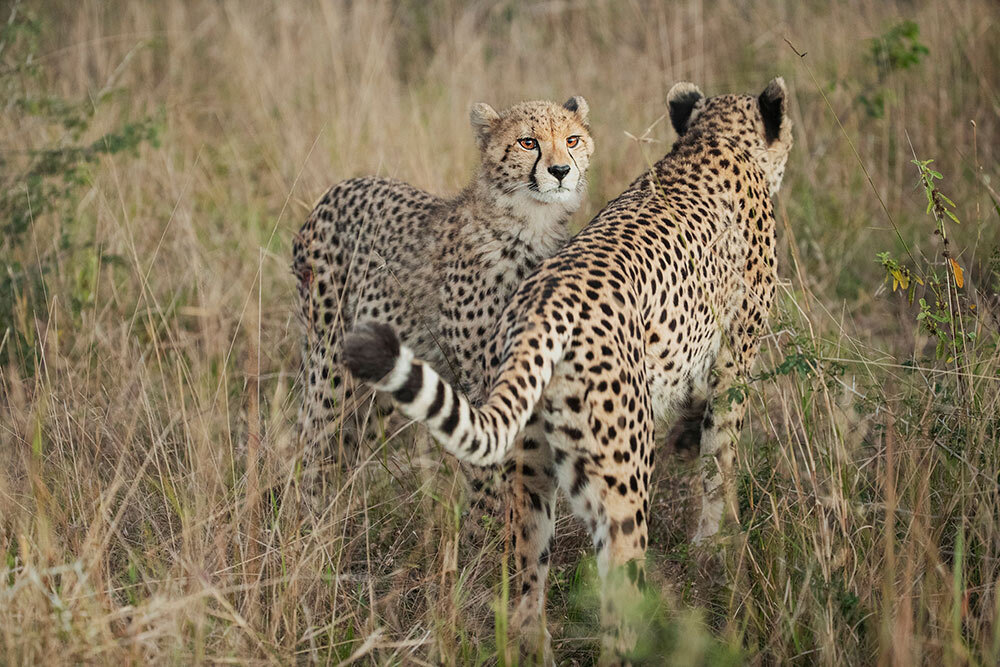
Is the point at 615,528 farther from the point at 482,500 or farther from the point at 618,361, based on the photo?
the point at 482,500

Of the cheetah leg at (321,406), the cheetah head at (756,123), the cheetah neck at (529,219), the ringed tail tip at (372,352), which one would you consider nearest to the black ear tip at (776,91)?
the cheetah head at (756,123)

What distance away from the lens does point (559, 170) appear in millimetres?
3289

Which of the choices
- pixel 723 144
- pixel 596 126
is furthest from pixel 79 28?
pixel 723 144

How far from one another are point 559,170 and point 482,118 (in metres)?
0.48

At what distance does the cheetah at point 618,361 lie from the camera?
2.30m

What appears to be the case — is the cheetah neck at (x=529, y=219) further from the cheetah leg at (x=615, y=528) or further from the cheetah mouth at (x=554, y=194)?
the cheetah leg at (x=615, y=528)

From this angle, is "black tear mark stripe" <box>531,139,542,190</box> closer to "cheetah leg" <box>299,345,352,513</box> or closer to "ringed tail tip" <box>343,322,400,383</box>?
"cheetah leg" <box>299,345,352,513</box>

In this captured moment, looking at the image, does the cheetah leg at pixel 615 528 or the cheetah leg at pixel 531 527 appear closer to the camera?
the cheetah leg at pixel 615 528

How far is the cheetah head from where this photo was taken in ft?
12.0

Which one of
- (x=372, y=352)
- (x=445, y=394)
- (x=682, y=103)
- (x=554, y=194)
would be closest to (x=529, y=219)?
(x=554, y=194)

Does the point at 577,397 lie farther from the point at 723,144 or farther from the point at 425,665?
the point at 723,144

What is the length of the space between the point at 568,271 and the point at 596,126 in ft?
12.1

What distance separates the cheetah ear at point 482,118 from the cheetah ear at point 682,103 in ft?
2.15

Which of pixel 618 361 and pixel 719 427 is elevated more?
pixel 618 361
